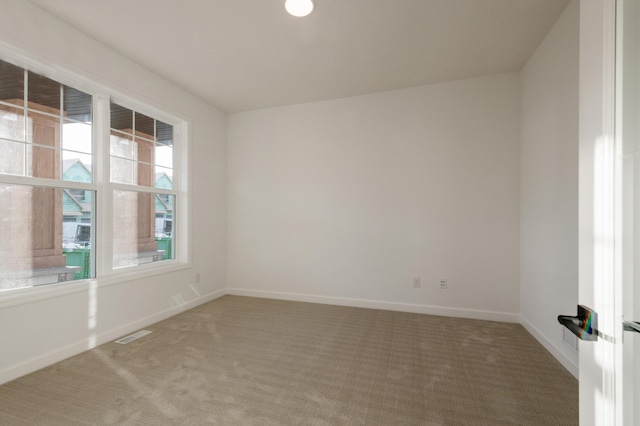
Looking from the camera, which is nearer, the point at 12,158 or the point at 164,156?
the point at 12,158

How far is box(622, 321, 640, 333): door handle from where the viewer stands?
664 mm

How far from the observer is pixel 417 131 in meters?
3.40

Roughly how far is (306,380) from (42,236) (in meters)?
2.43

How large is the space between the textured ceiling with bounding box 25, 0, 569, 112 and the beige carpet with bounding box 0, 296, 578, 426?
9.13 feet

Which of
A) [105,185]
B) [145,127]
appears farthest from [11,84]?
[145,127]

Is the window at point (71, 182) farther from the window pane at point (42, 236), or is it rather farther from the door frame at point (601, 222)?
the door frame at point (601, 222)

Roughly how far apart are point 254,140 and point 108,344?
9.80 feet

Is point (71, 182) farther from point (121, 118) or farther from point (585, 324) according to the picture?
point (585, 324)

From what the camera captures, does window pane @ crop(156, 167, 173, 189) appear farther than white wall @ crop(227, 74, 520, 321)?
Yes

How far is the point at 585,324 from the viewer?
0.75 metres

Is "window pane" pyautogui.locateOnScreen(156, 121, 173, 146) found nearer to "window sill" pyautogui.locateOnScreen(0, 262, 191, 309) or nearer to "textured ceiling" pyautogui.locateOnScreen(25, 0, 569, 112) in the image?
"textured ceiling" pyautogui.locateOnScreen(25, 0, 569, 112)

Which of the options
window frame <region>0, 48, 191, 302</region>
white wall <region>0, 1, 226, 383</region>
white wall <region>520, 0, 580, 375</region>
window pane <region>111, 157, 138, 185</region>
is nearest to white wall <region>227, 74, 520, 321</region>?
white wall <region>520, 0, 580, 375</region>

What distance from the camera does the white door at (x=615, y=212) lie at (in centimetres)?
67

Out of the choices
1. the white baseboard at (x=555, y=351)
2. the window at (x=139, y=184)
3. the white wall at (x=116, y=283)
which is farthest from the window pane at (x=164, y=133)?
the white baseboard at (x=555, y=351)
